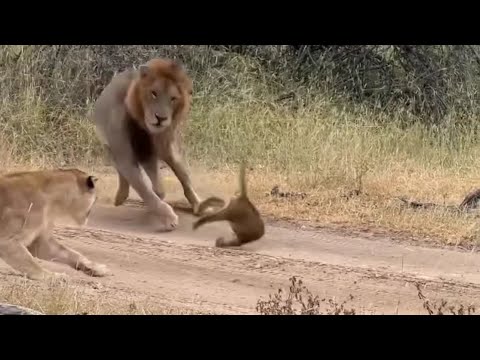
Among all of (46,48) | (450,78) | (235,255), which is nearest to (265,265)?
(235,255)

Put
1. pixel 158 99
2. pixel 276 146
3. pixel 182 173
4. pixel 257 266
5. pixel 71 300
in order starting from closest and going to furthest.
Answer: pixel 71 300 < pixel 257 266 < pixel 158 99 < pixel 182 173 < pixel 276 146

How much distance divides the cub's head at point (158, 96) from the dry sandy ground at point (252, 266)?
0.42 m

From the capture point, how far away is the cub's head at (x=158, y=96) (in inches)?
191

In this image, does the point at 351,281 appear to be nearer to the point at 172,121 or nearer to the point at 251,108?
the point at 172,121

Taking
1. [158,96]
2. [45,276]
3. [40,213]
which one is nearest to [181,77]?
[158,96]

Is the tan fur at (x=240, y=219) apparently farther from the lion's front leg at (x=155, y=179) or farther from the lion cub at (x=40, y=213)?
the lion cub at (x=40, y=213)

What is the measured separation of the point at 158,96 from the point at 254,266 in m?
0.91

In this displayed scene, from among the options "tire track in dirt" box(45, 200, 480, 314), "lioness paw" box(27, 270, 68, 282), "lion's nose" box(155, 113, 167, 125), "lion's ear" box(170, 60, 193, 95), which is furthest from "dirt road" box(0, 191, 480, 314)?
"lion's ear" box(170, 60, 193, 95)

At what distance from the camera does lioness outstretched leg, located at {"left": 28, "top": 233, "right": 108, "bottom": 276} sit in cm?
464

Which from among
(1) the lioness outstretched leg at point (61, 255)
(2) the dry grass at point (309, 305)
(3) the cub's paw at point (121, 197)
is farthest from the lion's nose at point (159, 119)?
(2) the dry grass at point (309, 305)

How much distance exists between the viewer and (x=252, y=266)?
181 inches

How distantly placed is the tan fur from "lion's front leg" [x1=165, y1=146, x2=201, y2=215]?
195 mm

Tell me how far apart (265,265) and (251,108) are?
1.58 m

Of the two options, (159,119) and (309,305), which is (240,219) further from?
(309,305)
